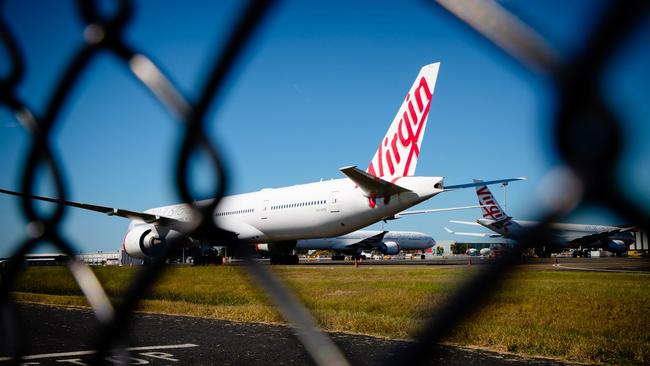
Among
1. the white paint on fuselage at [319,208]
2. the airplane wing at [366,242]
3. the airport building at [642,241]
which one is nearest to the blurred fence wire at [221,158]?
the airport building at [642,241]

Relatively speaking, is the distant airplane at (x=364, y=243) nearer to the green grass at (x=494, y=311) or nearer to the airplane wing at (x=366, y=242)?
the airplane wing at (x=366, y=242)

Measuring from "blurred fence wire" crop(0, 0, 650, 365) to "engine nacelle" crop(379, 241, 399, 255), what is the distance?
174 ft

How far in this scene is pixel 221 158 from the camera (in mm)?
1177

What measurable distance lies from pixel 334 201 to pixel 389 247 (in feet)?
116

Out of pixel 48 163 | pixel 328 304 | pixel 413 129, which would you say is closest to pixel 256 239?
pixel 413 129

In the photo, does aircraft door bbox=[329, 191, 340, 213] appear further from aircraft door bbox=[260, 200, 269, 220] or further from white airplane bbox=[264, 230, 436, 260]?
white airplane bbox=[264, 230, 436, 260]

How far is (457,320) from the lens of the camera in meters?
0.73

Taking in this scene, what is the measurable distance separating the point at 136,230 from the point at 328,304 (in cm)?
1716

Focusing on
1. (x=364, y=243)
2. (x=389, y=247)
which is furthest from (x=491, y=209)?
(x=389, y=247)

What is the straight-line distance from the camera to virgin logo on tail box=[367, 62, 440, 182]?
53.4 feet

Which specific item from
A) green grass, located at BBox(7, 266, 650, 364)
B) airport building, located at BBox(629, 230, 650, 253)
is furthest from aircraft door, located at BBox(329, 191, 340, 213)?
airport building, located at BBox(629, 230, 650, 253)

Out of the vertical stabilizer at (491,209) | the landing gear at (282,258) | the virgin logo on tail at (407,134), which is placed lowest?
the vertical stabilizer at (491,209)

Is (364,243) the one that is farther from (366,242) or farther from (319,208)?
(319,208)

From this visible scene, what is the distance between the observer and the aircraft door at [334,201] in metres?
21.0
